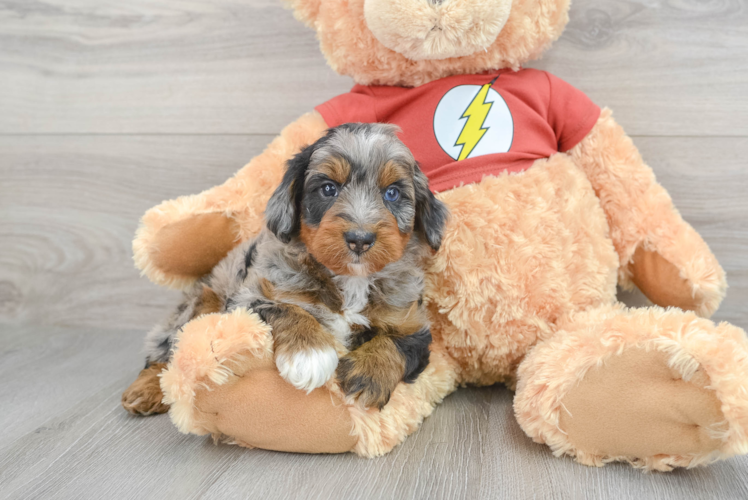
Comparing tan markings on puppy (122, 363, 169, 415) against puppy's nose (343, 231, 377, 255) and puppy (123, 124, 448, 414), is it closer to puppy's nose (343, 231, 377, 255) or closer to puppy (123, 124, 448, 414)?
puppy (123, 124, 448, 414)

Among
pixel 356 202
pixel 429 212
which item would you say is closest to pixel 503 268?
pixel 429 212

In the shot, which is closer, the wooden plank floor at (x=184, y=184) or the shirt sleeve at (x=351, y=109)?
the wooden plank floor at (x=184, y=184)

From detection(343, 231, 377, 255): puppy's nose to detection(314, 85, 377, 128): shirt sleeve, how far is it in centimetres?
70

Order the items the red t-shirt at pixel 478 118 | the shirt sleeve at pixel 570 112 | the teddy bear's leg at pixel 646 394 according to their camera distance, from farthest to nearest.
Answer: the shirt sleeve at pixel 570 112 < the red t-shirt at pixel 478 118 < the teddy bear's leg at pixel 646 394

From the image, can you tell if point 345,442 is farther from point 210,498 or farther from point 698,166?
point 698,166

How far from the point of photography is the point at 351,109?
1.96 meters

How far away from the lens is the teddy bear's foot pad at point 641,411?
1.31 metres

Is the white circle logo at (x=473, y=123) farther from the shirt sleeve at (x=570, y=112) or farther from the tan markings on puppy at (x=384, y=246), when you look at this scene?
the tan markings on puppy at (x=384, y=246)

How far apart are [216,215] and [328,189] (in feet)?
2.11

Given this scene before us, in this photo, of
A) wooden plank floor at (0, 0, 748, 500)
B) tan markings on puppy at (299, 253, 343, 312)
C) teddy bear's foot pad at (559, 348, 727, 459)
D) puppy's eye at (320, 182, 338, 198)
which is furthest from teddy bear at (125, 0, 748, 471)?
puppy's eye at (320, 182, 338, 198)

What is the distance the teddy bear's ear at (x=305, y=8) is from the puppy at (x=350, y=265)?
22.7 inches

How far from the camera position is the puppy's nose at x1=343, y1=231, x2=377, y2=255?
137 centimetres

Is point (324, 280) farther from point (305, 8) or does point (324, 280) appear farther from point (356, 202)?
point (305, 8)

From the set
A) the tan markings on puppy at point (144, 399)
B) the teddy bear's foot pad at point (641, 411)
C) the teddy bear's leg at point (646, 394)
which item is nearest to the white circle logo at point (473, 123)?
the teddy bear's leg at point (646, 394)
